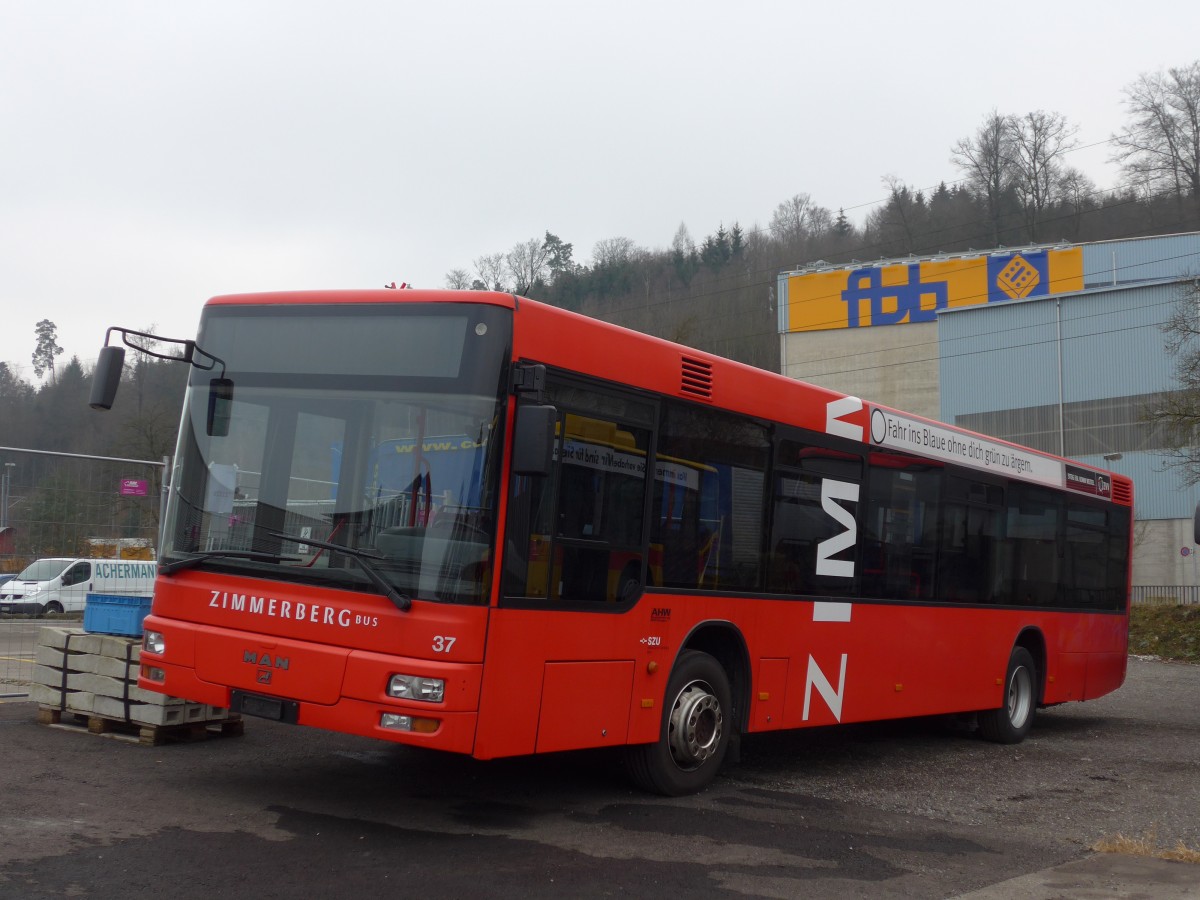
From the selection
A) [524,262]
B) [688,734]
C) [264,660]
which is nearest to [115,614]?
[264,660]

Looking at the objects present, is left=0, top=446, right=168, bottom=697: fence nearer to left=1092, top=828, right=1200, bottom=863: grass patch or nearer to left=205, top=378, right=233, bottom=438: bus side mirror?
left=205, top=378, right=233, bottom=438: bus side mirror

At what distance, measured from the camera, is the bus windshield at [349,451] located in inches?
260

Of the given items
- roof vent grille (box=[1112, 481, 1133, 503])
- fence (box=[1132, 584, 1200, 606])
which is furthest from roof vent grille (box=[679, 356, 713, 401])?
fence (box=[1132, 584, 1200, 606])

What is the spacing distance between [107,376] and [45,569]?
5306 mm

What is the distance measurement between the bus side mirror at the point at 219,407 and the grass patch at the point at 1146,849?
5.91 meters

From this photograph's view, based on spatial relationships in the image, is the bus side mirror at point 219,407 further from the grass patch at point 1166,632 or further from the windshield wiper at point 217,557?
the grass patch at point 1166,632

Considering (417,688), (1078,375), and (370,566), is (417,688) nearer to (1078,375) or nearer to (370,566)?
(370,566)

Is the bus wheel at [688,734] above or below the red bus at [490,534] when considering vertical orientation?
below

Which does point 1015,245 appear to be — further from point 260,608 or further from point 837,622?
point 260,608

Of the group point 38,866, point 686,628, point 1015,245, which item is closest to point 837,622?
point 686,628

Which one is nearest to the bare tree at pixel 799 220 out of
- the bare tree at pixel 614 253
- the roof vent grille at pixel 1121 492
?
the bare tree at pixel 614 253

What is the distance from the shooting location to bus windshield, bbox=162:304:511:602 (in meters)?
6.59

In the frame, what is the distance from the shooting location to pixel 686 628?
8.18 meters

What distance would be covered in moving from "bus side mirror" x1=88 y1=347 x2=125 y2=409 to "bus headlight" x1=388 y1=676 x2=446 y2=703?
98.4 inches
